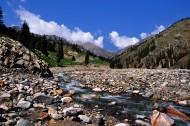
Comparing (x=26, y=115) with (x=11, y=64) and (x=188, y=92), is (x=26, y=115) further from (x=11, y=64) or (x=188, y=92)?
(x=188, y=92)

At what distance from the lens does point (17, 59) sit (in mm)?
35906

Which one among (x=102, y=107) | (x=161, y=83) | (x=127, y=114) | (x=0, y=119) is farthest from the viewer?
(x=161, y=83)

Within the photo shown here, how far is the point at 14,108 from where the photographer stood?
60.0ft

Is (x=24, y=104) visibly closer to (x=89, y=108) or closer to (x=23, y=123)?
(x=23, y=123)

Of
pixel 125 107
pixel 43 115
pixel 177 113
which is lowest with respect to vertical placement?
pixel 177 113

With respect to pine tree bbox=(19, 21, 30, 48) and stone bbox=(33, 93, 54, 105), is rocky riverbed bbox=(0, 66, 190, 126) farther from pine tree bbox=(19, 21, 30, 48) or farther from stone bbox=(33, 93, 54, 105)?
pine tree bbox=(19, 21, 30, 48)

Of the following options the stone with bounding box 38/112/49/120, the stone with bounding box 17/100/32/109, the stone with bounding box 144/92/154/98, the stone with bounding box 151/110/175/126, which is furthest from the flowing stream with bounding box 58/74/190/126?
the stone with bounding box 17/100/32/109

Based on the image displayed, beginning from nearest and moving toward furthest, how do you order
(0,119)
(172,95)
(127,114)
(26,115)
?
(0,119), (26,115), (127,114), (172,95)

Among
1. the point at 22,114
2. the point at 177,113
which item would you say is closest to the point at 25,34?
the point at 177,113

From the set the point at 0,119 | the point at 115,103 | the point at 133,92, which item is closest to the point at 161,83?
the point at 133,92

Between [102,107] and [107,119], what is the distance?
3.84m

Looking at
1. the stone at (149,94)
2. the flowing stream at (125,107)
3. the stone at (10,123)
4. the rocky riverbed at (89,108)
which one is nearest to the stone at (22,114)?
the rocky riverbed at (89,108)

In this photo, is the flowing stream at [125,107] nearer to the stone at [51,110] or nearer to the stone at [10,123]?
the stone at [51,110]

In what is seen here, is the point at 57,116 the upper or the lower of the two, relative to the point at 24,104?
lower
